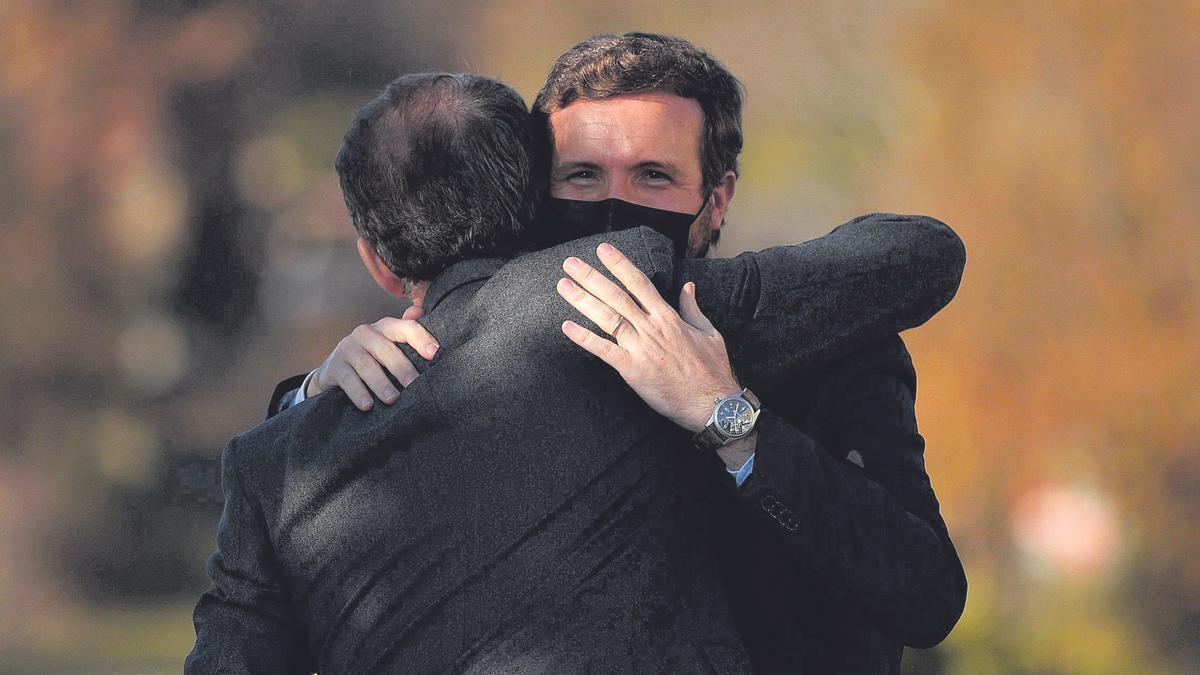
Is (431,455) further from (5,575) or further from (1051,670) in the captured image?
(5,575)

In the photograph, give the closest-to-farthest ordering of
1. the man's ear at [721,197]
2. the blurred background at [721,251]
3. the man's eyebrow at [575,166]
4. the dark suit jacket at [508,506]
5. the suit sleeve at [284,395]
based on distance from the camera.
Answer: the dark suit jacket at [508,506] < the suit sleeve at [284,395] < the man's eyebrow at [575,166] < the man's ear at [721,197] < the blurred background at [721,251]

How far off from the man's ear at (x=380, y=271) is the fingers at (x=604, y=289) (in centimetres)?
32

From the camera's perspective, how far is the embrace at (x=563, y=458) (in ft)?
5.19

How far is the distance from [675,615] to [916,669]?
16.2 feet

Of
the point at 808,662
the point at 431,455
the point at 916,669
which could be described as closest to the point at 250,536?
the point at 431,455

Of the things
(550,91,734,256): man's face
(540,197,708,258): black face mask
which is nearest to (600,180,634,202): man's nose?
(550,91,734,256): man's face

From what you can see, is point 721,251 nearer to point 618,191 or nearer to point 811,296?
point 618,191

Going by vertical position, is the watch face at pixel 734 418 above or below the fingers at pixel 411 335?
below

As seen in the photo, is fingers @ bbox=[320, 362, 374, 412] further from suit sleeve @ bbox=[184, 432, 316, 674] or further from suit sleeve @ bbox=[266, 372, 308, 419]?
suit sleeve @ bbox=[266, 372, 308, 419]

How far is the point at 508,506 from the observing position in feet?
5.21

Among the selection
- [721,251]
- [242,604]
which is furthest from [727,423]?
[721,251]

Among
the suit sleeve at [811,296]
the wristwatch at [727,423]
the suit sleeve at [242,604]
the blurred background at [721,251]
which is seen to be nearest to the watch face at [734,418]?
the wristwatch at [727,423]

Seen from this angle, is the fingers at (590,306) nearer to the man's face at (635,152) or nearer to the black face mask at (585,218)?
the black face mask at (585,218)

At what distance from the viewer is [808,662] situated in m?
1.84
